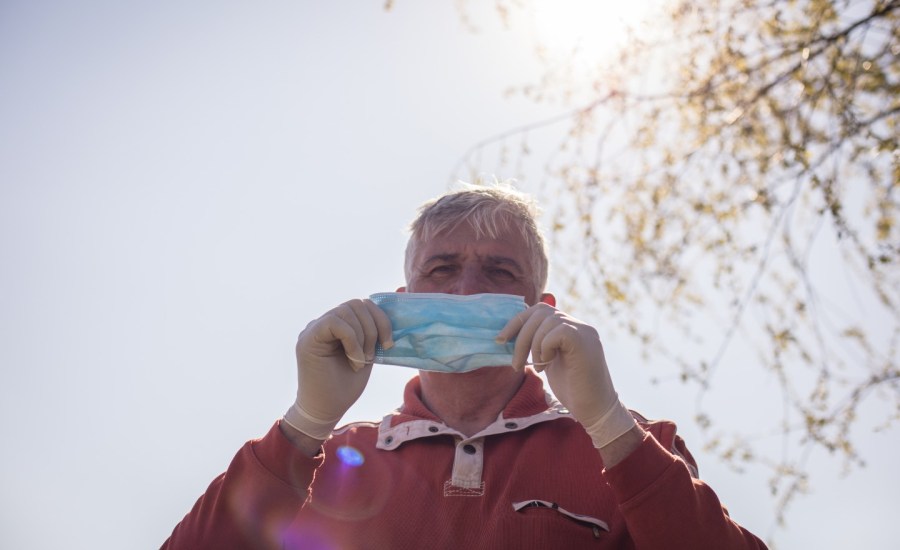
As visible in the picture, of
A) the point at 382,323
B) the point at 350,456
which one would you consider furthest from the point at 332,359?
the point at 350,456

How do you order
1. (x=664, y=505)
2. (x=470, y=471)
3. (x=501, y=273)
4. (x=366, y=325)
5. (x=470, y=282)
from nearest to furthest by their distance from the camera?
(x=664, y=505), (x=366, y=325), (x=470, y=471), (x=470, y=282), (x=501, y=273)

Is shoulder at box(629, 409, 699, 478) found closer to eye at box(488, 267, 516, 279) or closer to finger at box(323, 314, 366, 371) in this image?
eye at box(488, 267, 516, 279)

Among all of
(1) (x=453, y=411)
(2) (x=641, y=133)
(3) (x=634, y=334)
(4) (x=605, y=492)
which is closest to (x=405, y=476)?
(1) (x=453, y=411)

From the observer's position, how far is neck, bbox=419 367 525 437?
9.52 feet

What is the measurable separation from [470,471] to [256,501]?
0.72 meters

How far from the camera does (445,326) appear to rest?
8.38ft

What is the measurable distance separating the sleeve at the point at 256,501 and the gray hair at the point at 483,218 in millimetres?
1076

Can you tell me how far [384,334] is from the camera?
2.44 metres

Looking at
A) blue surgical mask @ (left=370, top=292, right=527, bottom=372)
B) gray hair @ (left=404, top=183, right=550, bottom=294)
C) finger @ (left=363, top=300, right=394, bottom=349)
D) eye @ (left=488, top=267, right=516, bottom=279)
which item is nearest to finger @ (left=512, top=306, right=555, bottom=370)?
blue surgical mask @ (left=370, top=292, right=527, bottom=372)

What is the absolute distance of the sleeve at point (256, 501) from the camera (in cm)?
231

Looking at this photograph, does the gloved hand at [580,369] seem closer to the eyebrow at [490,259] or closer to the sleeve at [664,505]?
the sleeve at [664,505]

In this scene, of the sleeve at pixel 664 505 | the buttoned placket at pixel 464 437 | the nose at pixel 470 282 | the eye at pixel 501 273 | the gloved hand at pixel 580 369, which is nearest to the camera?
the sleeve at pixel 664 505

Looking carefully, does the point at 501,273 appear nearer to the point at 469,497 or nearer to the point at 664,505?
the point at 469,497

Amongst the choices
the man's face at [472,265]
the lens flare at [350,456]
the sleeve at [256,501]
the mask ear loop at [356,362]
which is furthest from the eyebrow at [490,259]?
the sleeve at [256,501]
